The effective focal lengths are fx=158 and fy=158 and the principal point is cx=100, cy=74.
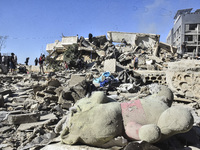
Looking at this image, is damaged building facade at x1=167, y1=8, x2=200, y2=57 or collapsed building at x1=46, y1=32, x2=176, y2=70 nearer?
collapsed building at x1=46, y1=32, x2=176, y2=70

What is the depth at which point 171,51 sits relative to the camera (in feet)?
67.2

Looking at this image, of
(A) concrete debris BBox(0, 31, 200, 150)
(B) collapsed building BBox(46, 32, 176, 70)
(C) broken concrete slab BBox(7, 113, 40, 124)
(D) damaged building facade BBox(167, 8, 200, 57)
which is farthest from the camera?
(D) damaged building facade BBox(167, 8, 200, 57)

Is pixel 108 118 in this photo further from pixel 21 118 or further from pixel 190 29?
pixel 190 29

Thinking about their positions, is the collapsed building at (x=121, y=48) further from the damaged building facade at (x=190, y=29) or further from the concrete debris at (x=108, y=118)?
the damaged building facade at (x=190, y=29)

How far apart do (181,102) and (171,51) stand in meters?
17.5

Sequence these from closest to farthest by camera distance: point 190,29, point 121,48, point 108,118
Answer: point 108,118 < point 121,48 < point 190,29

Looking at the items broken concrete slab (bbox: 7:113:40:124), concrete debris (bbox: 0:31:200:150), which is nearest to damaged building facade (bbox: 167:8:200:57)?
concrete debris (bbox: 0:31:200:150)

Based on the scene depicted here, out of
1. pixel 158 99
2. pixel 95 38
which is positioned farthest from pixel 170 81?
pixel 95 38

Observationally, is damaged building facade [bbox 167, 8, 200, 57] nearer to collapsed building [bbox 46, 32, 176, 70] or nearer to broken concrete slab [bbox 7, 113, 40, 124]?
collapsed building [bbox 46, 32, 176, 70]

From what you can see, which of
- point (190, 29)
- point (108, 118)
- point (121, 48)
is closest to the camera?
point (108, 118)

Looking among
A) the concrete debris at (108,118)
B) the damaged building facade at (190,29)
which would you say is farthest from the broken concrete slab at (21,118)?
the damaged building facade at (190,29)

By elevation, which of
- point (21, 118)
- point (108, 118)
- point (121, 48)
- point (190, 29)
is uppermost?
point (190, 29)

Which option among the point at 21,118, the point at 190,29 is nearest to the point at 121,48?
the point at 21,118

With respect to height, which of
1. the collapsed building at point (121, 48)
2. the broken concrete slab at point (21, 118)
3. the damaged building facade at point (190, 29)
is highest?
the damaged building facade at point (190, 29)
